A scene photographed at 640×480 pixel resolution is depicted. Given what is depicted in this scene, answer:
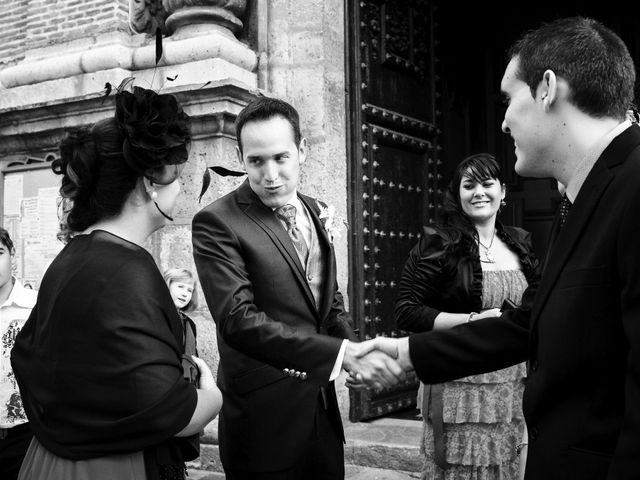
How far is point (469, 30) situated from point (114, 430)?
692cm

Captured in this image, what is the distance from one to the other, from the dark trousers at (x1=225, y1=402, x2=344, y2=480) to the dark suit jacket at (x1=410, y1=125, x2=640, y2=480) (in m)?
1.12

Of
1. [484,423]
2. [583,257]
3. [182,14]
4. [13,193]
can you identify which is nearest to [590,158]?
[583,257]

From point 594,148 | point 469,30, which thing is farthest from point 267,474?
point 469,30

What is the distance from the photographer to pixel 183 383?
202 cm

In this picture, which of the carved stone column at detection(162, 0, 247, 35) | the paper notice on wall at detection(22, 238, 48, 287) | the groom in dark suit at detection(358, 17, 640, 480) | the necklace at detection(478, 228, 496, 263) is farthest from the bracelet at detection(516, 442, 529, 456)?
the paper notice on wall at detection(22, 238, 48, 287)

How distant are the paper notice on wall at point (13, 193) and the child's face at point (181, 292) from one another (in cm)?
248

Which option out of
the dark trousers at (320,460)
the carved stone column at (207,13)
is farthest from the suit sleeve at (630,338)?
the carved stone column at (207,13)

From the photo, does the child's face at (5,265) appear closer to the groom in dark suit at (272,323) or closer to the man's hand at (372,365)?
the groom in dark suit at (272,323)

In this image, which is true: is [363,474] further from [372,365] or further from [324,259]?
[324,259]

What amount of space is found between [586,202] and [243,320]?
1.37 meters

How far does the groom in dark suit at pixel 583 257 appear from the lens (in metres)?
1.64

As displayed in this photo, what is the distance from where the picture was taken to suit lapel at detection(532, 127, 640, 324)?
5.83ft

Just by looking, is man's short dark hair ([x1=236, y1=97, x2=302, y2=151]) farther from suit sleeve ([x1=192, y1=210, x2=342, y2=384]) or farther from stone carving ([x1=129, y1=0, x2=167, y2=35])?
stone carving ([x1=129, y1=0, x2=167, y2=35])

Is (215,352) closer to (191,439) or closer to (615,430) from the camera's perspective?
(191,439)
